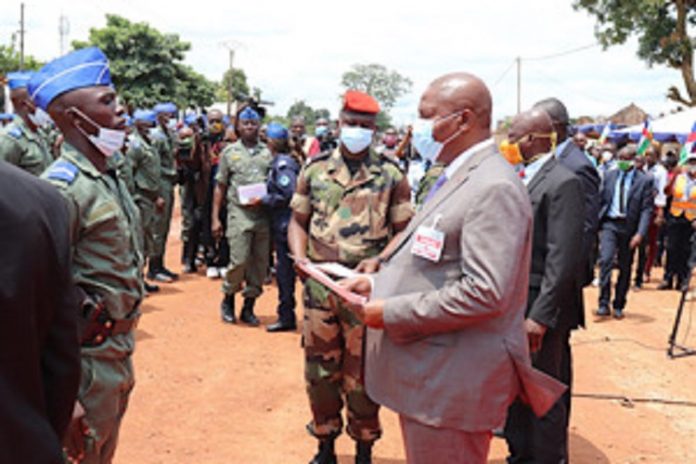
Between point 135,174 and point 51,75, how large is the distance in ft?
20.3

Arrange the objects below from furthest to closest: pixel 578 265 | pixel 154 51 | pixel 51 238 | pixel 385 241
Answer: pixel 154 51 → pixel 385 241 → pixel 578 265 → pixel 51 238

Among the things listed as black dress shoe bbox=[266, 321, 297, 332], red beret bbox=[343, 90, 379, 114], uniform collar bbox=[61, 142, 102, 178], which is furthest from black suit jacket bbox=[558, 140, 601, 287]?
black dress shoe bbox=[266, 321, 297, 332]

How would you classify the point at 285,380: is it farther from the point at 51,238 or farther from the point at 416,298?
the point at 51,238

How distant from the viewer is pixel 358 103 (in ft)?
14.0

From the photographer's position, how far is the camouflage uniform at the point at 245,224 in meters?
7.17

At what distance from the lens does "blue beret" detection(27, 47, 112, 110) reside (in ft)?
8.76

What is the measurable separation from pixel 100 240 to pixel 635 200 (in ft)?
25.4

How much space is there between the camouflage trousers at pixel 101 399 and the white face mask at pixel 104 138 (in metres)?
0.84

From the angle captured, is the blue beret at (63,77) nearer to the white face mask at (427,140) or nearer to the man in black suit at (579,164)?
the white face mask at (427,140)

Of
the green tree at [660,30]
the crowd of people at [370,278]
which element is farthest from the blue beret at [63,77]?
the green tree at [660,30]

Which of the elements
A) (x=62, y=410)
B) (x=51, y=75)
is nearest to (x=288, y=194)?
(x=51, y=75)

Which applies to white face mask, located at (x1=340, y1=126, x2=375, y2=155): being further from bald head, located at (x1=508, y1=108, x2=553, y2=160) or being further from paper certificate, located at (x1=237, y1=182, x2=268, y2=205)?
paper certificate, located at (x1=237, y1=182, x2=268, y2=205)

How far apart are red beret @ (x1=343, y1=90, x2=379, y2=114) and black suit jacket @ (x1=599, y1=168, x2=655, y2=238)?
543 centimetres

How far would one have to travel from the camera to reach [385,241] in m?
4.24
